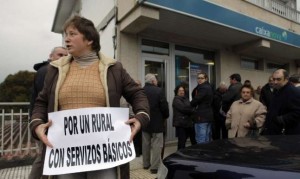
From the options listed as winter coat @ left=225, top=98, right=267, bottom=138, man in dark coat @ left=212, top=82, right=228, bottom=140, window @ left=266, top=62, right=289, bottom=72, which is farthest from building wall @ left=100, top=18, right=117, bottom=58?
window @ left=266, top=62, right=289, bottom=72

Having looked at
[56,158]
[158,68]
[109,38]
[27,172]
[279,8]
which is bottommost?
[27,172]

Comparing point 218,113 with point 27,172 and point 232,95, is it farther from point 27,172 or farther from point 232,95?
point 27,172

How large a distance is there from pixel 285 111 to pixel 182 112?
2.39m

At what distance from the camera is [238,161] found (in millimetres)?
1812

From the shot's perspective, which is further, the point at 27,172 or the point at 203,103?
the point at 203,103

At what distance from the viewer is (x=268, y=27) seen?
9.73 m

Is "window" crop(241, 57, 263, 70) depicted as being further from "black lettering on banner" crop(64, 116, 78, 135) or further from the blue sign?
"black lettering on banner" crop(64, 116, 78, 135)

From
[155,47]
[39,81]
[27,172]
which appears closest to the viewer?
[39,81]

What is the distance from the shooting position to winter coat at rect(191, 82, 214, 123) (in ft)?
20.4

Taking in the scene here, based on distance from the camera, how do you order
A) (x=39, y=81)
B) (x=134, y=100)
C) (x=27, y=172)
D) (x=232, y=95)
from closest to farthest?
(x=134, y=100)
(x=39, y=81)
(x=27, y=172)
(x=232, y=95)

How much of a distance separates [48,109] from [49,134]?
196 mm

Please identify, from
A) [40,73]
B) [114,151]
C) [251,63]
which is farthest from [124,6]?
[251,63]

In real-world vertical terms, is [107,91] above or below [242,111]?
above

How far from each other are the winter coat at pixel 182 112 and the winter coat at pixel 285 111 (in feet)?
6.78
